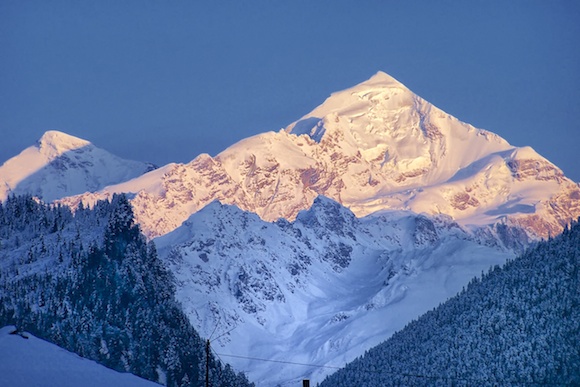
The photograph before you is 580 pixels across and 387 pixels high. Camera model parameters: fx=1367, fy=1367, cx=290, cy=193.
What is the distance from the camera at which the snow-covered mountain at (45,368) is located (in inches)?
4496

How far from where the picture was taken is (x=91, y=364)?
12200 cm

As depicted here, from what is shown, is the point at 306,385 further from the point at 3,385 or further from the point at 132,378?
the point at 3,385

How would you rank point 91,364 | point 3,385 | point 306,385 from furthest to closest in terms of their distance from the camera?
point 306,385 → point 91,364 → point 3,385

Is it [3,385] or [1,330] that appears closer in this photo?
[3,385]

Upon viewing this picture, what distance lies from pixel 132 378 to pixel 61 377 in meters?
8.42

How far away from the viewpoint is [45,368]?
11675 centimetres

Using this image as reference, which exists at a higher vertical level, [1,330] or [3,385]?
[1,330]

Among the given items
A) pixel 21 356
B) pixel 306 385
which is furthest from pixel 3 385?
pixel 306 385

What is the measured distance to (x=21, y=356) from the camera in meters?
117

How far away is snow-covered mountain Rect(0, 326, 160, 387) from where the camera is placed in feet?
375

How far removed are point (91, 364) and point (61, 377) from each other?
5.14m

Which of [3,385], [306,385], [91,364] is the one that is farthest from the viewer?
[306,385]

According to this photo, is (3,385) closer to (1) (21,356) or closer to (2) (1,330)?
(1) (21,356)

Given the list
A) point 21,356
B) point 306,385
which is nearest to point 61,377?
point 21,356
